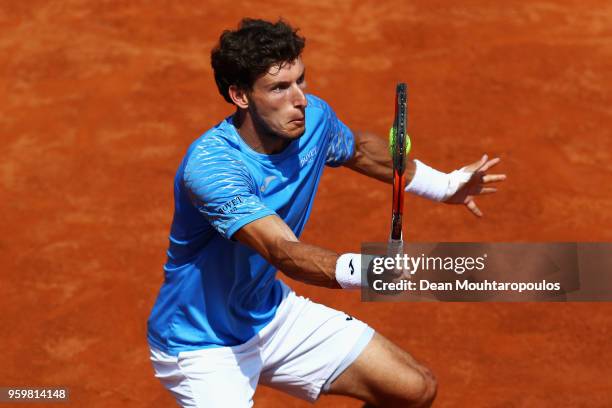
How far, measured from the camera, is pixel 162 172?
886 cm

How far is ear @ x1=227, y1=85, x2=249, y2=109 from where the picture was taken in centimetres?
491

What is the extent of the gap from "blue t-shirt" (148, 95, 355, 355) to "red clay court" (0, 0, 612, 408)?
167 centimetres

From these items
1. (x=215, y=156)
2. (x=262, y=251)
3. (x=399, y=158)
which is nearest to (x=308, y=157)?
(x=215, y=156)

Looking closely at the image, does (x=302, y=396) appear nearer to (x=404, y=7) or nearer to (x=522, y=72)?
(x=522, y=72)

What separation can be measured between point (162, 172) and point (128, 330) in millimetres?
1988

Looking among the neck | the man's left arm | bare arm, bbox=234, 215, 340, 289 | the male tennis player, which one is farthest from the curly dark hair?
the man's left arm

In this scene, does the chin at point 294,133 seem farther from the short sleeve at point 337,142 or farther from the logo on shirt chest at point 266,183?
the short sleeve at point 337,142

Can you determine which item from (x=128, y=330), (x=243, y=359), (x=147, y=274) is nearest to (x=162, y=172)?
(x=147, y=274)

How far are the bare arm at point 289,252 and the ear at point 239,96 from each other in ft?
2.22

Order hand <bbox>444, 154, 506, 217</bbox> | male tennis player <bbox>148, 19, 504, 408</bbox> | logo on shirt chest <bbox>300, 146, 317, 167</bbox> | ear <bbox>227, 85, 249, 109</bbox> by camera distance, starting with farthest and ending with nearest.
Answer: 1. hand <bbox>444, 154, 506, 217</bbox>
2. logo on shirt chest <bbox>300, 146, 317, 167</bbox>
3. ear <bbox>227, 85, 249, 109</bbox>
4. male tennis player <bbox>148, 19, 504, 408</bbox>

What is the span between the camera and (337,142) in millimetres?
5418

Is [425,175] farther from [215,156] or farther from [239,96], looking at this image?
[215,156]

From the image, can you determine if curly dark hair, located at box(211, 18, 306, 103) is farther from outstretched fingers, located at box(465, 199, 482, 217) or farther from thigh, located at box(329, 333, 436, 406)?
thigh, located at box(329, 333, 436, 406)

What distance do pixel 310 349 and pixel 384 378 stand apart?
15.5 inches
